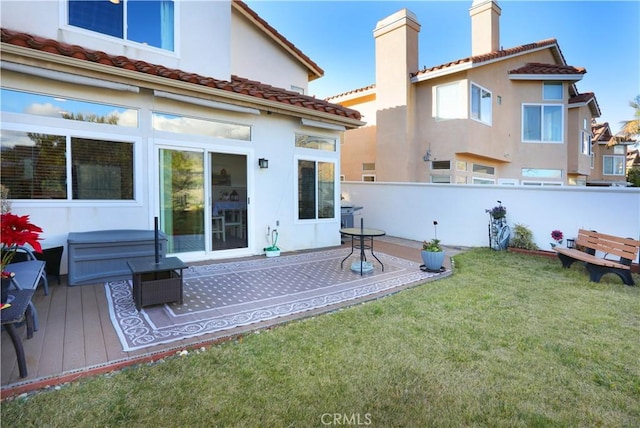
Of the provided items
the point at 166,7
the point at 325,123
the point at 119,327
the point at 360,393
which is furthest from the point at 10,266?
the point at 325,123

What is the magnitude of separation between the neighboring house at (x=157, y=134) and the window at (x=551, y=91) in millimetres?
12099

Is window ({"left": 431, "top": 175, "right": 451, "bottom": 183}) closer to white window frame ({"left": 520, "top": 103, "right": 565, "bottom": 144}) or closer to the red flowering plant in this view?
the red flowering plant

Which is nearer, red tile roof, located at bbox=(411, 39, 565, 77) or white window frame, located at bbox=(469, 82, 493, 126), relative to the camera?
red tile roof, located at bbox=(411, 39, 565, 77)

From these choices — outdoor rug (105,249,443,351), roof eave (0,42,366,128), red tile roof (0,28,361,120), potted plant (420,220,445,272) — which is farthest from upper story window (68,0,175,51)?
potted plant (420,220,445,272)

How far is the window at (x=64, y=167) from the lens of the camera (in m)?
5.45

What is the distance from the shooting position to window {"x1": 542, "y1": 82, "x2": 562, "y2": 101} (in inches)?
622

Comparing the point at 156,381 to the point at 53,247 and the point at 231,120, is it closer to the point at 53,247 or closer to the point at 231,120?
the point at 53,247

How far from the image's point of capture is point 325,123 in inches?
361

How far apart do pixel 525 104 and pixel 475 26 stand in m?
4.59

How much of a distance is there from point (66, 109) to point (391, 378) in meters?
6.87

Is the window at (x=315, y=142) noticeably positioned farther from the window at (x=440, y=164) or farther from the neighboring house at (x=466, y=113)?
the window at (x=440, y=164)

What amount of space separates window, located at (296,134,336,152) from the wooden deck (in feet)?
19.7

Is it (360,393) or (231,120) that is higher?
(231,120)

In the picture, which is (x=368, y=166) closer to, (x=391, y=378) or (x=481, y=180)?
(x=481, y=180)
